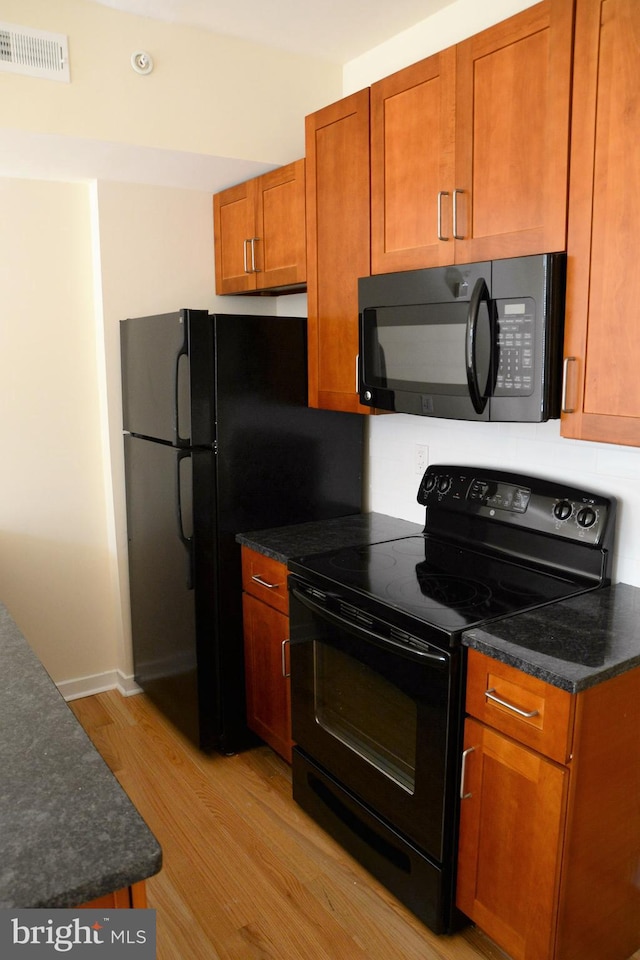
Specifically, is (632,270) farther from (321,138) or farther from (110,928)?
(110,928)

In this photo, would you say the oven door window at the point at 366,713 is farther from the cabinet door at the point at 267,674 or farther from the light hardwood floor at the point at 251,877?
the light hardwood floor at the point at 251,877

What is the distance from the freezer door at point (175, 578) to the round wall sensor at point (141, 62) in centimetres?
129

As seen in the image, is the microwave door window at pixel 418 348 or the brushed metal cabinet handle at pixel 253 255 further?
the brushed metal cabinet handle at pixel 253 255

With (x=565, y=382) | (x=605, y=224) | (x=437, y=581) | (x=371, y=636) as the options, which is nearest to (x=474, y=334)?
(x=565, y=382)

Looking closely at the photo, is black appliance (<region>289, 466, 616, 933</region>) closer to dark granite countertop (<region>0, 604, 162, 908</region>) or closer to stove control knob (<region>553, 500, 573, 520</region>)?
stove control knob (<region>553, 500, 573, 520</region>)

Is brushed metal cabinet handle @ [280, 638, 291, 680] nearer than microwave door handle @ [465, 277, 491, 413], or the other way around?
microwave door handle @ [465, 277, 491, 413]

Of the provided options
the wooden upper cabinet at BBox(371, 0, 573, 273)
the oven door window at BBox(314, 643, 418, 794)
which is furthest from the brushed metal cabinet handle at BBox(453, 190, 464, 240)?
the oven door window at BBox(314, 643, 418, 794)

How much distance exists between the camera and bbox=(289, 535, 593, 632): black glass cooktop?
1.92 metres

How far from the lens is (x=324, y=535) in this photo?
2.69m

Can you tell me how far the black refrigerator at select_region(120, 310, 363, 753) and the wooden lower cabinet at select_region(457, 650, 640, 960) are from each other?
45.7 inches

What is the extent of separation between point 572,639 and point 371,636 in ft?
1.73

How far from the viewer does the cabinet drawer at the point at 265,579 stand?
2492 millimetres

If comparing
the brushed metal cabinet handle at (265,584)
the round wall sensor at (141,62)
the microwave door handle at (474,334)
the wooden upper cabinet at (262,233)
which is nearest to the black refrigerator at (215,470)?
the brushed metal cabinet handle at (265,584)

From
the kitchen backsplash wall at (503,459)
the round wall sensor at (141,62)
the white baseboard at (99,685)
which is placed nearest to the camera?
the kitchen backsplash wall at (503,459)
